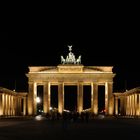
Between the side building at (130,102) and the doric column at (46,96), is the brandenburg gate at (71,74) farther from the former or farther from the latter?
the side building at (130,102)

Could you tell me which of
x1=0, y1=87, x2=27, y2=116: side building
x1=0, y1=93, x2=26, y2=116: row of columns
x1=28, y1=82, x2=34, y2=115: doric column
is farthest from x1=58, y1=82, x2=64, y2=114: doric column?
x1=0, y1=93, x2=26, y2=116: row of columns

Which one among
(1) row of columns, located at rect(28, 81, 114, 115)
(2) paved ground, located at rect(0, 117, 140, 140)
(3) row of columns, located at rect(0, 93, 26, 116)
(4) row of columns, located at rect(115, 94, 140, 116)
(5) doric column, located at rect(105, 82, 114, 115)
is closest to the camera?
(2) paved ground, located at rect(0, 117, 140, 140)

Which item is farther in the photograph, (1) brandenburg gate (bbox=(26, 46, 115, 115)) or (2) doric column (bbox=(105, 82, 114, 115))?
(2) doric column (bbox=(105, 82, 114, 115))

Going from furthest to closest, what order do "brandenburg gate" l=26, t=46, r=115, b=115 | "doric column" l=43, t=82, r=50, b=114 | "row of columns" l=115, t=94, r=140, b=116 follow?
1. "doric column" l=43, t=82, r=50, b=114
2. "brandenburg gate" l=26, t=46, r=115, b=115
3. "row of columns" l=115, t=94, r=140, b=116

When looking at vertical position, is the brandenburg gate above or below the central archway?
above

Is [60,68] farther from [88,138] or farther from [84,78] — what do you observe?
[88,138]

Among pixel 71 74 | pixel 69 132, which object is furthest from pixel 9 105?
pixel 69 132

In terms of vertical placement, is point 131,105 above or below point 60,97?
below

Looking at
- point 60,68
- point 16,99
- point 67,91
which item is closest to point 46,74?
point 60,68

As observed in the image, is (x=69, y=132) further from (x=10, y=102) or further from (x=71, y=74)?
(x=10, y=102)

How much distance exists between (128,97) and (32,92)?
21.5 metres

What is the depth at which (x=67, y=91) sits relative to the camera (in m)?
150

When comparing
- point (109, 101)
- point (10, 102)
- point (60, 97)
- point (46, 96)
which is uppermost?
point (46, 96)

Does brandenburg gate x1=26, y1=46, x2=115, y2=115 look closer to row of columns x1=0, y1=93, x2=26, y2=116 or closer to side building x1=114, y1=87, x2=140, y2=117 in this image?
side building x1=114, y1=87, x2=140, y2=117
